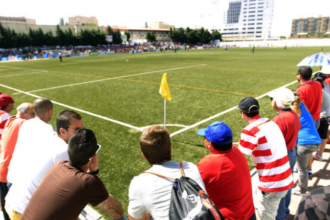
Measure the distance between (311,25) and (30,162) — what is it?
20710cm

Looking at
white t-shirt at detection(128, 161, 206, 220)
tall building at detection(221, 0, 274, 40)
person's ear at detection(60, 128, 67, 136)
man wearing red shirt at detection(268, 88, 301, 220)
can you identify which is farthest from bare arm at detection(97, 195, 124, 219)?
tall building at detection(221, 0, 274, 40)

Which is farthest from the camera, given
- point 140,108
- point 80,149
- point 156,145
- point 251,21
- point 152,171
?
point 251,21

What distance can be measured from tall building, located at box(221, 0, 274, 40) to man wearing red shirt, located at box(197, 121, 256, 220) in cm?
16202

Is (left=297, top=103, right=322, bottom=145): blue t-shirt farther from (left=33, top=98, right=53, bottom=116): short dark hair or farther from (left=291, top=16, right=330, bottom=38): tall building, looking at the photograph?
(left=291, top=16, right=330, bottom=38): tall building

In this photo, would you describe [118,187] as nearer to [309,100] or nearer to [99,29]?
[309,100]

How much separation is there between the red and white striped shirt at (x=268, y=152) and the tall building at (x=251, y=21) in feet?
530

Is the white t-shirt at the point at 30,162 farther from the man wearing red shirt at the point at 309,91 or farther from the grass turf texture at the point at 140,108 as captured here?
the man wearing red shirt at the point at 309,91

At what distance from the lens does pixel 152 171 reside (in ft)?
5.86

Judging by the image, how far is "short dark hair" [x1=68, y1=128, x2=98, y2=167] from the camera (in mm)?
2039

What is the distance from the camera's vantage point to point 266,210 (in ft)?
9.50

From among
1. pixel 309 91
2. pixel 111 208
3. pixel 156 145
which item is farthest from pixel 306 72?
pixel 111 208

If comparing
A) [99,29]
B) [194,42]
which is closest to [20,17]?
[99,29]

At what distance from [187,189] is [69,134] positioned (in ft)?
6.88

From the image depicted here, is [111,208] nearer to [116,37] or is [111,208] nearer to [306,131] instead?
[306,131]
